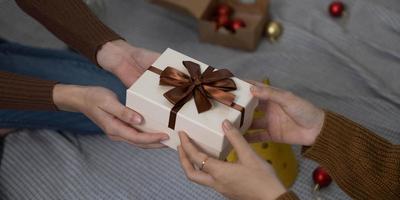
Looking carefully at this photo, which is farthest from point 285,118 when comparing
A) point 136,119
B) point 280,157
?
point 136,119

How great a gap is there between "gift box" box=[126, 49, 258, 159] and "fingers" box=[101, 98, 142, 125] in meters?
0.01

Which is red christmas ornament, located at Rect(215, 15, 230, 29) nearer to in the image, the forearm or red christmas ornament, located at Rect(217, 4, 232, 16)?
red christmas ornament, located at Rect(217, 4, 232, 16)

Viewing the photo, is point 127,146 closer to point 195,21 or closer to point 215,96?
point 215,96

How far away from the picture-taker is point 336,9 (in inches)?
57.9

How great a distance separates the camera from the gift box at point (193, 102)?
828 millimetres

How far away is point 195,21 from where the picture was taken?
5.18 ft

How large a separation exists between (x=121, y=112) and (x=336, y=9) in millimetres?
852

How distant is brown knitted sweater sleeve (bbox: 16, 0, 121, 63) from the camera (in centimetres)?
109

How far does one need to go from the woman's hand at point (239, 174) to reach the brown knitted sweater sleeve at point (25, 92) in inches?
14.6

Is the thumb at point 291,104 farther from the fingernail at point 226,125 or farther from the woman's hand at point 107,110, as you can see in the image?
the woman's hand at point 107,110

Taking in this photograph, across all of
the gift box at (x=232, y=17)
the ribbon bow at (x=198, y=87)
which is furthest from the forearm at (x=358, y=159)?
the gift box at (x=232, y=17)

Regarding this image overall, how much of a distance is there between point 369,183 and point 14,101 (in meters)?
0.73

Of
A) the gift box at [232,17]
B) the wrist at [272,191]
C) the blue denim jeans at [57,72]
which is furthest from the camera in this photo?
the gift box at [232,17]

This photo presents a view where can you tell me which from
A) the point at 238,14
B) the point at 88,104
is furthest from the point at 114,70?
the point at 238,14
